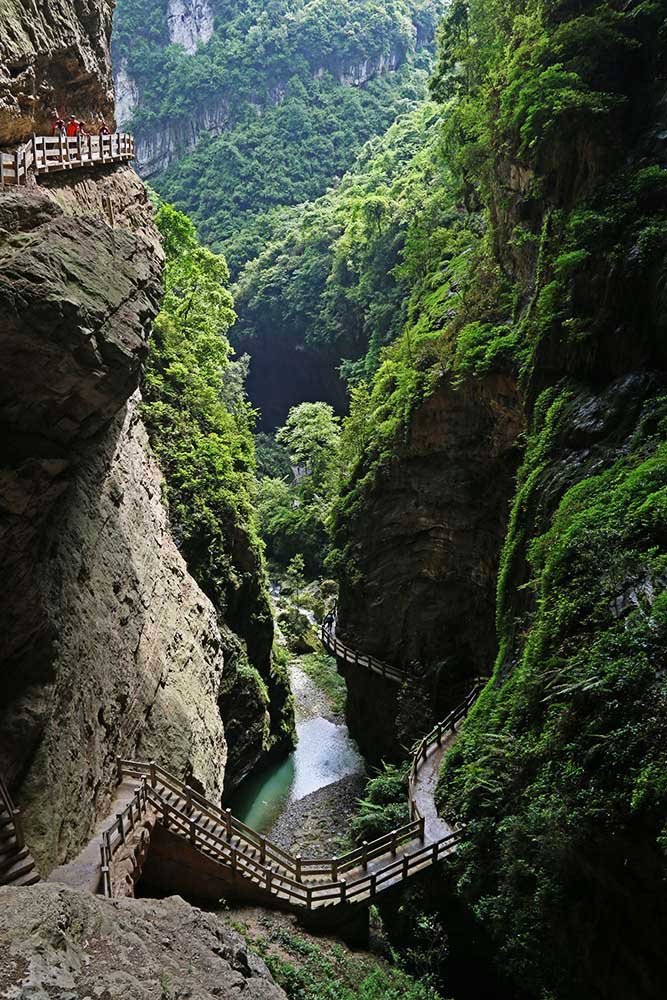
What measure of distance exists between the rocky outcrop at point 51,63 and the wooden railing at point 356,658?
2035 centimetres

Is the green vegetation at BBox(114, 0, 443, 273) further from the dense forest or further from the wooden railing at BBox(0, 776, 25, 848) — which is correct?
the wooden railing at BBox(0, 776, 25, 848)

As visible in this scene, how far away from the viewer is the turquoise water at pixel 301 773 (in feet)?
82.1

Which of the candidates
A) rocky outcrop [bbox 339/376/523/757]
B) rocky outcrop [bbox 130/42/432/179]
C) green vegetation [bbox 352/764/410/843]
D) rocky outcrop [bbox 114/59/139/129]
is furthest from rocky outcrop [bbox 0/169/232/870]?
rocky outcrop [bbox 114/59/139/129]

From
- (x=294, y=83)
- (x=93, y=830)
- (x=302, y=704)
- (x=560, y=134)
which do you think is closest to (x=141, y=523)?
(x=93, y=830)

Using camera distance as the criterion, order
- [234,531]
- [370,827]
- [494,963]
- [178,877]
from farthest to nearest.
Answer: [234,531]
[370,827]
[178,877]
[494,963]

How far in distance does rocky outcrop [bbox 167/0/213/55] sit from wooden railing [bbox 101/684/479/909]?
370 ft

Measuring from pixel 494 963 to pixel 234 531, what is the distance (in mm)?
17509

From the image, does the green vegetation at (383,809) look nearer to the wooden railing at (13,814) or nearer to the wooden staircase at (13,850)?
the wooden staircase at (13,850)

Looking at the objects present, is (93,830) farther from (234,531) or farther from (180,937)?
(234,531)

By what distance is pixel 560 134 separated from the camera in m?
17.2

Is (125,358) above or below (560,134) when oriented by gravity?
below

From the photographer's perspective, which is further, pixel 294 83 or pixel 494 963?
pixel 294 83

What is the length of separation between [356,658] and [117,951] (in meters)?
19.5

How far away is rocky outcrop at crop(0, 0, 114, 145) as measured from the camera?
46.6ft
